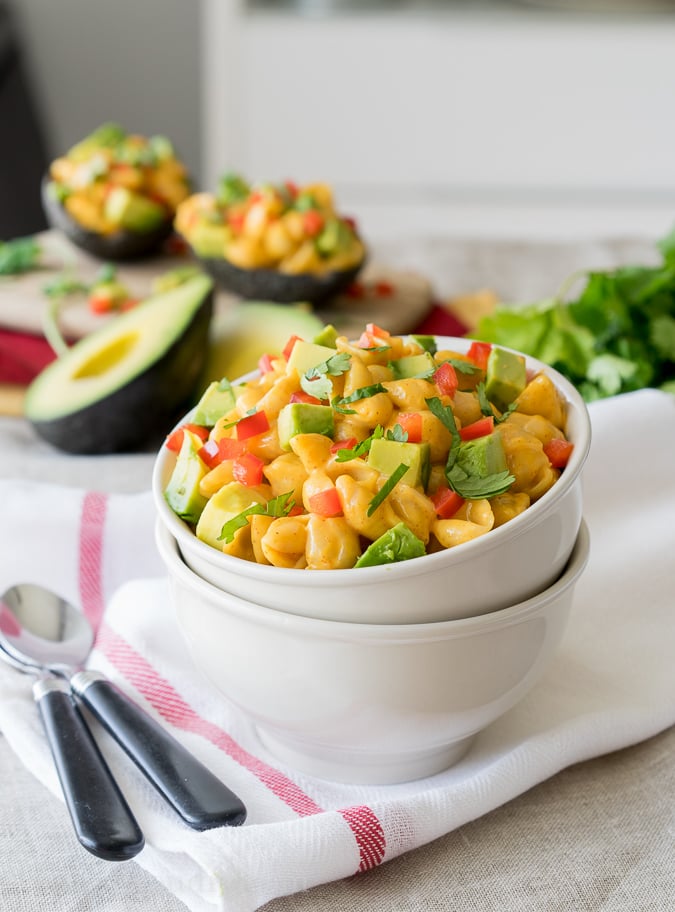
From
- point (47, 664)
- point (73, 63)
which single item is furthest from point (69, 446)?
point (73, 63)

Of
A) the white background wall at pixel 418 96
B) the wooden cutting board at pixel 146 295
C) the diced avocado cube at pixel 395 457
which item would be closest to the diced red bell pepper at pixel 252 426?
Result: the diced avocado cube at pixel 395 457

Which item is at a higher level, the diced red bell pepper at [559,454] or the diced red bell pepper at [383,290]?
the diced red bell pepper at [559,454]

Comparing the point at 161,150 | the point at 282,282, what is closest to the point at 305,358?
the point at 282,282

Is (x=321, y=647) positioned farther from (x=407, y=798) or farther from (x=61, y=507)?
(x=61, y=507)

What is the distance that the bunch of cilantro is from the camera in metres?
1.65

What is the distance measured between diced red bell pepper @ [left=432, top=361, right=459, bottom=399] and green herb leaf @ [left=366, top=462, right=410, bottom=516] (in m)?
0.11

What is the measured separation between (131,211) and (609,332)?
4.02ft

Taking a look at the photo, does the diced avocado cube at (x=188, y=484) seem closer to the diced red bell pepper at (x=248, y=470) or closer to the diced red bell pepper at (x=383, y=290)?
the diced red bell pepper at (x=248, y=470)

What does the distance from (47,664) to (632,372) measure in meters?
0.93

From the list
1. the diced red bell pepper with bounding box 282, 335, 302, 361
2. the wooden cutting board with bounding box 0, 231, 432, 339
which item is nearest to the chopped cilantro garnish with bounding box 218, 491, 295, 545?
the diced red bell pepper with bounding box 282, 335, 302, 361

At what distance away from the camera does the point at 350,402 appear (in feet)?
3.25

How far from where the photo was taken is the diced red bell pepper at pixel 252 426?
1.01 metres

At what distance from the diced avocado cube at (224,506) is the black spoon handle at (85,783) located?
252mm

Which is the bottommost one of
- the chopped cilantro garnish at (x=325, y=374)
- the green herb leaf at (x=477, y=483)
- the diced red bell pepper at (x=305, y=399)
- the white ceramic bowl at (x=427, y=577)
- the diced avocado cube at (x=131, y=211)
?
the diced avocado cube at (x=131, y=211)
